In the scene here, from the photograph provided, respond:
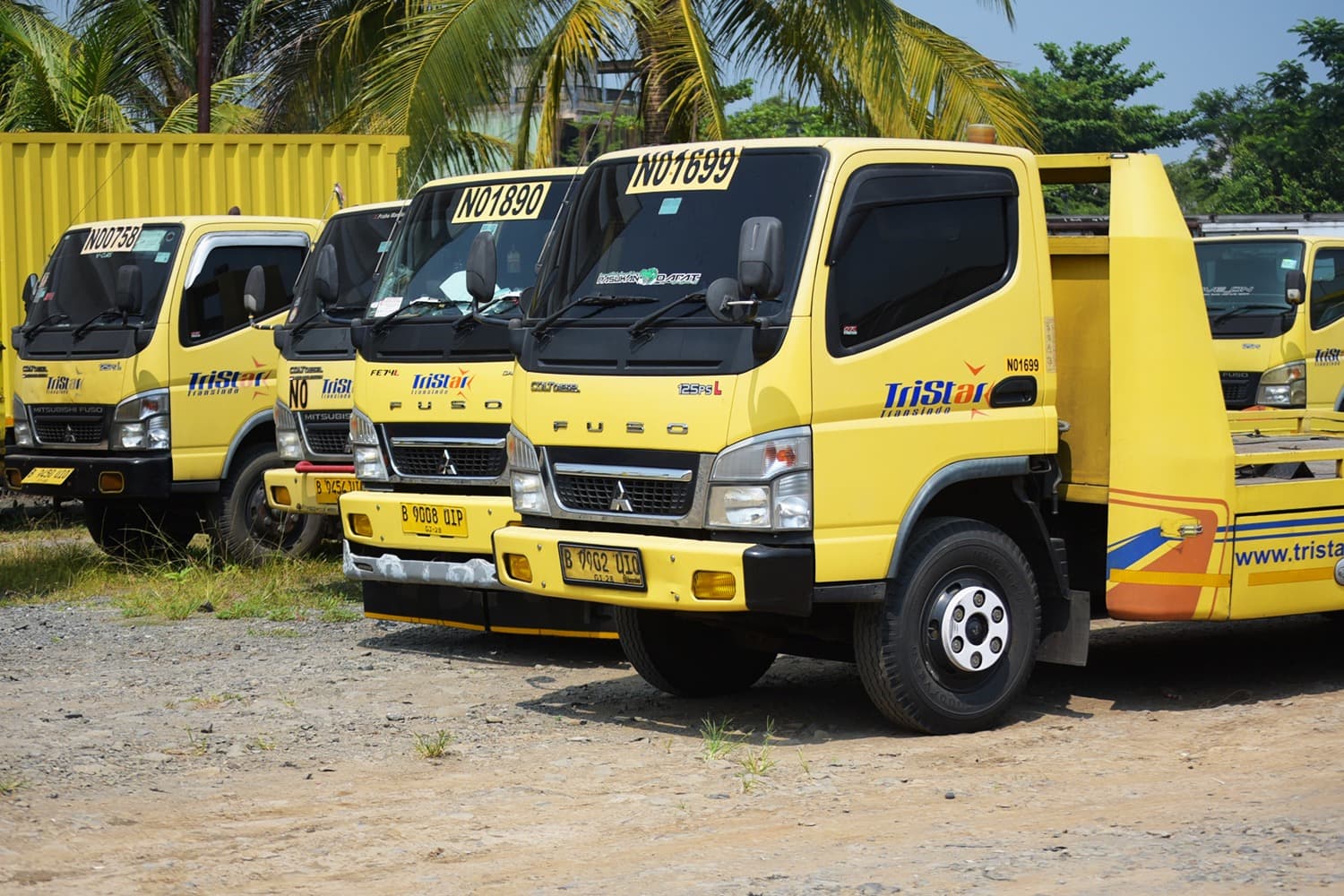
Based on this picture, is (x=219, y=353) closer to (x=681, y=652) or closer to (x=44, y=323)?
(x=44, y=323)

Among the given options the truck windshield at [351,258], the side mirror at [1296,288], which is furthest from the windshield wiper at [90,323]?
the side mirror at [1296,288]

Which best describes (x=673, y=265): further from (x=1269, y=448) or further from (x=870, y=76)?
(x=870, y=76)

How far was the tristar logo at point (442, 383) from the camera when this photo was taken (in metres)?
8.91

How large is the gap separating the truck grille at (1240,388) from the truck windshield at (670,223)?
8.36 meters

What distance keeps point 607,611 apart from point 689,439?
6.93ft

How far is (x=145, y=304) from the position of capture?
38.4 ft

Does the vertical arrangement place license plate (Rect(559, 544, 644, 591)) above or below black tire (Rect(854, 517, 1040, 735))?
above

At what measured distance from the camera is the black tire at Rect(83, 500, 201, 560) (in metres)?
12.8

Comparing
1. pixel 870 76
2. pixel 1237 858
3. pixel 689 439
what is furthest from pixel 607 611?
pixel 870 76

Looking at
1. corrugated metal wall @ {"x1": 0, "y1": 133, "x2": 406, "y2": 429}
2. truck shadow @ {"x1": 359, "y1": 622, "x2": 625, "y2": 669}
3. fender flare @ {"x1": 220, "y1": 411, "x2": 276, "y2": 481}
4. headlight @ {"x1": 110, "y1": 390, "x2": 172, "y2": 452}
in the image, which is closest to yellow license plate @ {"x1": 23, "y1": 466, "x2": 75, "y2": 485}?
headlight @ {"x1": 110, "y1": 390, "x2": 172, "y2": 452}

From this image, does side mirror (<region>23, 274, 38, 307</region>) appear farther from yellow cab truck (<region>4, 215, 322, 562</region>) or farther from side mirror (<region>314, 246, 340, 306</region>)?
side mirror (<region>314, 246, 340, 306</region>)

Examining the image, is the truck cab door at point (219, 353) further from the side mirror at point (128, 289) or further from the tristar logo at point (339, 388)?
the tristar logo at point (339, 388)

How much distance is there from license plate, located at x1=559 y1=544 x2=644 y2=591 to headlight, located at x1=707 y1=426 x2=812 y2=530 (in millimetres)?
474

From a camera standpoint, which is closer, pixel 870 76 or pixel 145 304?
pixel 145 304
